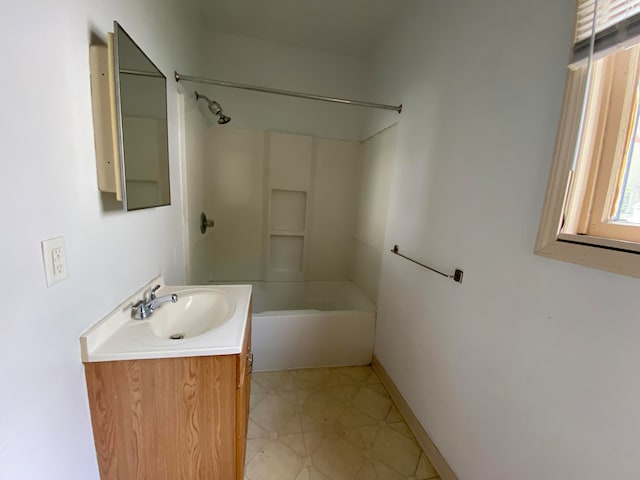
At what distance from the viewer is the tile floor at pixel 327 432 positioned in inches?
54.1

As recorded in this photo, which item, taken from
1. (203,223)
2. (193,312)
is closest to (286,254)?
(203,223)

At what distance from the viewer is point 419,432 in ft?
5.10

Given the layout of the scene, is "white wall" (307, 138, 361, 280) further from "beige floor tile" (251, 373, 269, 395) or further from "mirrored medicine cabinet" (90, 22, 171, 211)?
"mirrored medicine cabinet" (90, 22, 171, 211)

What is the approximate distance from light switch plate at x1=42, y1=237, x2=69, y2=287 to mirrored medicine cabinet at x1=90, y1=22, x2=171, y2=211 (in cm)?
25

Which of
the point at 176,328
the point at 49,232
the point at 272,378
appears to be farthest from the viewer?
the point at 272,378

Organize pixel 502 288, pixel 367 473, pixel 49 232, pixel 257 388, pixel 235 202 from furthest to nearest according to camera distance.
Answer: pixel 235 202, pixel 257 388, pixel 367 473, pixel 502 288, pixel 49 232

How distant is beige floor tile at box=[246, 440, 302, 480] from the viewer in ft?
4.35

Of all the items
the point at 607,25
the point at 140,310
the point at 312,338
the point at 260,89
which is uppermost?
the point at 260,89

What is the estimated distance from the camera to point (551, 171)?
858 millimetres

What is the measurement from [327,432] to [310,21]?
3.06m

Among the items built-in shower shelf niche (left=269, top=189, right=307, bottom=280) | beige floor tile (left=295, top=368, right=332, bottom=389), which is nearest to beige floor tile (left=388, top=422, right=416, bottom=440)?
beige floor tile (left=295, top=368, right=332, bottom=389)

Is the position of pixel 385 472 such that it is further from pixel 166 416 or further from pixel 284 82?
pixel 284 82

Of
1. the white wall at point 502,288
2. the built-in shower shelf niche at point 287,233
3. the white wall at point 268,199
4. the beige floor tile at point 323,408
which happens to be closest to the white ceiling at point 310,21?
the white wall at point 502,288

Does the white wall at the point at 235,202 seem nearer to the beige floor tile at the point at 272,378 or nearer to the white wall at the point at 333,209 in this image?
the white wall at the point at 333,209
